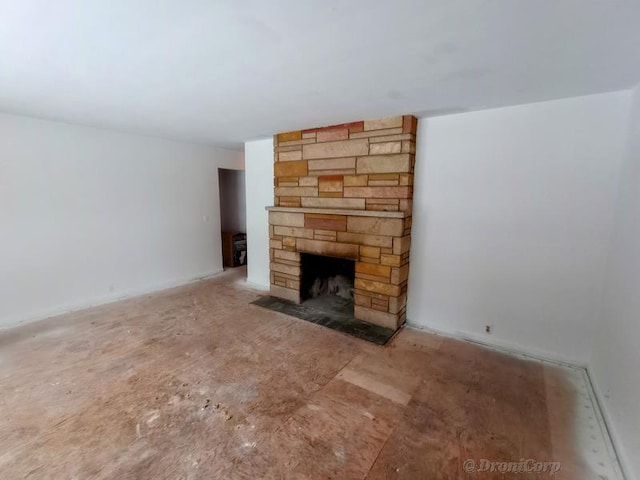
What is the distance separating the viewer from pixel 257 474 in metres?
1.57

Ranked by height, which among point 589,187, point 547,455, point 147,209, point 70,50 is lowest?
point 547,455

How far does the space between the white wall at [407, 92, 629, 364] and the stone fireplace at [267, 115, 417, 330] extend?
10.7 inches

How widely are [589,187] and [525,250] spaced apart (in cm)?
70

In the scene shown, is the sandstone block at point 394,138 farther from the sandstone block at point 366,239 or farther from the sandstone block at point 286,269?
the sandstone block at point 286,269

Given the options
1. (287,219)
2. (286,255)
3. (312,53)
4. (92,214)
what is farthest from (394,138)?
(92,214)

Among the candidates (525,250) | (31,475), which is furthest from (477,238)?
(31,475)

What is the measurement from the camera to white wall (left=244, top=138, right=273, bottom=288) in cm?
441

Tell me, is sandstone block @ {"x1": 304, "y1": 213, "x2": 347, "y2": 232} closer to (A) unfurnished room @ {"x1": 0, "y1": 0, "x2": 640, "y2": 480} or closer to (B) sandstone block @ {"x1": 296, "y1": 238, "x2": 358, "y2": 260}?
(A) unfurnished room @ {"x1": 0, "y1": 0, "x2": 640, "y2": 480}

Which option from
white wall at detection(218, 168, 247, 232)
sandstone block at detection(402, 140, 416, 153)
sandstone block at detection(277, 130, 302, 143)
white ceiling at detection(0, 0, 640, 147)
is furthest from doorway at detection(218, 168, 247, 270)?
sandstone block at detection(402, 140, 416, 153)

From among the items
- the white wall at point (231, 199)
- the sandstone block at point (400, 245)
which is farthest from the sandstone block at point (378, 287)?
the white wall at point (231, 199)

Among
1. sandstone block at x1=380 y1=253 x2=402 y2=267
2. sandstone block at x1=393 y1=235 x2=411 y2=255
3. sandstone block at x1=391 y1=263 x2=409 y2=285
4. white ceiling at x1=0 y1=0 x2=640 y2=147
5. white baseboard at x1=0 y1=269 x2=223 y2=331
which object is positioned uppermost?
white ceiling at x1=0 y1=0 x2=640 y2=147

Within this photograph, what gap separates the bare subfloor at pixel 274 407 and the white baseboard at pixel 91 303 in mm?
242

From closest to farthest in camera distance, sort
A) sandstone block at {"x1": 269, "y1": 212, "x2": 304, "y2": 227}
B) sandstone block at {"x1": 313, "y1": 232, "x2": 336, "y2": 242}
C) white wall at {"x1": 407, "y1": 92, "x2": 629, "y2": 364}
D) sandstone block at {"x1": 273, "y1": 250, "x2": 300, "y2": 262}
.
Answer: white wall at {"x1": 407, "y1": 92, "x2": 629, "y2": 364}
sandstone block at {"x1": 313, "y1": 232, "x2": 336, "y2": 242}
sandstone block at {"x1": 269, "y1": 212, "x2": 304, "y2": 227}
sandstone block at {"x1": 273, "y1": 250, "x2": 300, "y2": 262}

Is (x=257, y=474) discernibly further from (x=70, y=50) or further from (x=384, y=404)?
(x=70, y=50)
